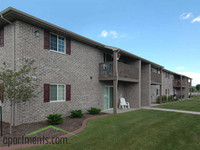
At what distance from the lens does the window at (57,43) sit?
959 cm

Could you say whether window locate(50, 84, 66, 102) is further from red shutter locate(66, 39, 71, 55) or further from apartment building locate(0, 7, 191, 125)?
red shutter locate(66, 39, 71, 55)

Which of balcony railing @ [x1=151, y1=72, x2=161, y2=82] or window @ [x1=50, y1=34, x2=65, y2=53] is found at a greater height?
window @ [x1=50, y1=34, x2=65, y2=53]

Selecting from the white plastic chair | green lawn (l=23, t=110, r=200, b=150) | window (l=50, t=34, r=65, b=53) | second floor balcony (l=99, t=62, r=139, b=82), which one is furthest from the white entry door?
green lawn (l=23, t=110, r=200, b=150)

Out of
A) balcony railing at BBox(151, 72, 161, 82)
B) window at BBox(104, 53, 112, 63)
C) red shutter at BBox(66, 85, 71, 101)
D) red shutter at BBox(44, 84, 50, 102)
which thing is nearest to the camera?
red shutter at BBox(44, 84, 50, 102)

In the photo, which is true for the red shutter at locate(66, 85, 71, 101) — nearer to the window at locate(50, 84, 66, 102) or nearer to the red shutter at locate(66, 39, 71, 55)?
the window at locate(50, 84, 66, 102)

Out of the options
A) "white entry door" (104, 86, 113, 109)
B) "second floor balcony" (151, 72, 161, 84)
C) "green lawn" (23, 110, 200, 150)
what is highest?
"second floor balcony" (151, 72, 161, 84)

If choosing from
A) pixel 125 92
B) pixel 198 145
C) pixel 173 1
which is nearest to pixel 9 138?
pixel 198 145

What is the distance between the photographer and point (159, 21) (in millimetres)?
18594

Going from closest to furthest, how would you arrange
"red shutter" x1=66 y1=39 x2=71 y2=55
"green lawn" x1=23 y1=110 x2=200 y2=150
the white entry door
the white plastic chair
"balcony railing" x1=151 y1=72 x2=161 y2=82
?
"green lawn" x1=23 y1=110 x2=200 y2=150, "red shutter" x1=66 y1=39 x2=71 y2=55, the white entry door, the white plastic chair, "balcony railing" x1=151 y1=72 x2=161 y2=82

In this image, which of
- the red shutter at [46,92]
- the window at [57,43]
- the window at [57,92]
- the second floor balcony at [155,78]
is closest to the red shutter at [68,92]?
the window at [57,92]

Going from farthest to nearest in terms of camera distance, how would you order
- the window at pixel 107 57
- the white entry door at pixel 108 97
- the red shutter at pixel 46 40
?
the window at pixel 107 57, the white entry door at pixel 108 97, the red shutter at pixel 46 40

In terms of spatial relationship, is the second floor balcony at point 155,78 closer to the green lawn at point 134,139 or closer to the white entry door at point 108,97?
the white entry door at point 108,97

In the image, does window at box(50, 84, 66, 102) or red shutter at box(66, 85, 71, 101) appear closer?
window at box(50, 84, 66, 102)

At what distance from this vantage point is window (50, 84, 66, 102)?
9343 millimetres
